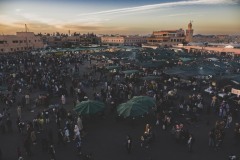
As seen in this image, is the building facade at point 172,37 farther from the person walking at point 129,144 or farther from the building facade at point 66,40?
the person walking at point 129,144

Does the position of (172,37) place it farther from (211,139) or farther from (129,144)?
(129,144)

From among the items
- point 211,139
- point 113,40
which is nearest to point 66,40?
point 113,40

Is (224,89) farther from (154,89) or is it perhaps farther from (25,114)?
(25,114)

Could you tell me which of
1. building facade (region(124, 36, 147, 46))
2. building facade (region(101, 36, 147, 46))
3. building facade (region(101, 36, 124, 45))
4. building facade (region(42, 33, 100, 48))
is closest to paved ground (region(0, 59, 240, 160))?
building facade (region(42, 33, 100, 48))

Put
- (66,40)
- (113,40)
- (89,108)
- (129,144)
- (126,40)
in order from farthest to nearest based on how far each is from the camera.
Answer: (113,40), (126,40), (66,40), (89,108), (129,144)

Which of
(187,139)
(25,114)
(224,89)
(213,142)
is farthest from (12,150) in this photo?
(224,89)

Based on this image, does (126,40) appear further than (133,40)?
No
